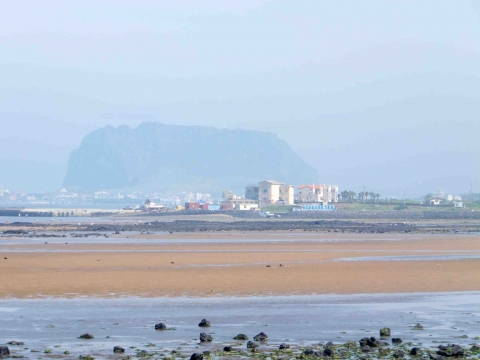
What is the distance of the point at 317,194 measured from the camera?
5507 inches

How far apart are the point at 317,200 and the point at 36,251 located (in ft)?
341

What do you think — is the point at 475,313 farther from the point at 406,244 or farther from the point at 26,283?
the point at 406,244

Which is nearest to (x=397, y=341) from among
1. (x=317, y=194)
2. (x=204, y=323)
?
(x=204, y=323)

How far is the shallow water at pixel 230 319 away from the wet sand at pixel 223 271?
1688 millimetres

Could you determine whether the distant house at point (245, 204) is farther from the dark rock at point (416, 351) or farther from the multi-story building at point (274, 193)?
the dark rock at point (416, 351)

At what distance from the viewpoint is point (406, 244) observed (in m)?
45.2

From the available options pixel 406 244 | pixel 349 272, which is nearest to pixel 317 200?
pixel 406 244

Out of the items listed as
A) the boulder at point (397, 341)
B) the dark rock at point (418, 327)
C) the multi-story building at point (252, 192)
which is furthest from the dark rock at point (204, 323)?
the multi-story building at point (252, 192)

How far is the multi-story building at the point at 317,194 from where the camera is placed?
14000 centimetres

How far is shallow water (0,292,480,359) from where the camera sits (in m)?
14.2

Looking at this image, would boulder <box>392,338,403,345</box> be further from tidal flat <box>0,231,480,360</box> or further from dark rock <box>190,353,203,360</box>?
dark rock <box>190,353,203,360</box>

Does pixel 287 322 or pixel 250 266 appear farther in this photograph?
pixel 250 266

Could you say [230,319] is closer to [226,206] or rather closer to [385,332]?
[385,332]

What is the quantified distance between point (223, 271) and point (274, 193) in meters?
111
